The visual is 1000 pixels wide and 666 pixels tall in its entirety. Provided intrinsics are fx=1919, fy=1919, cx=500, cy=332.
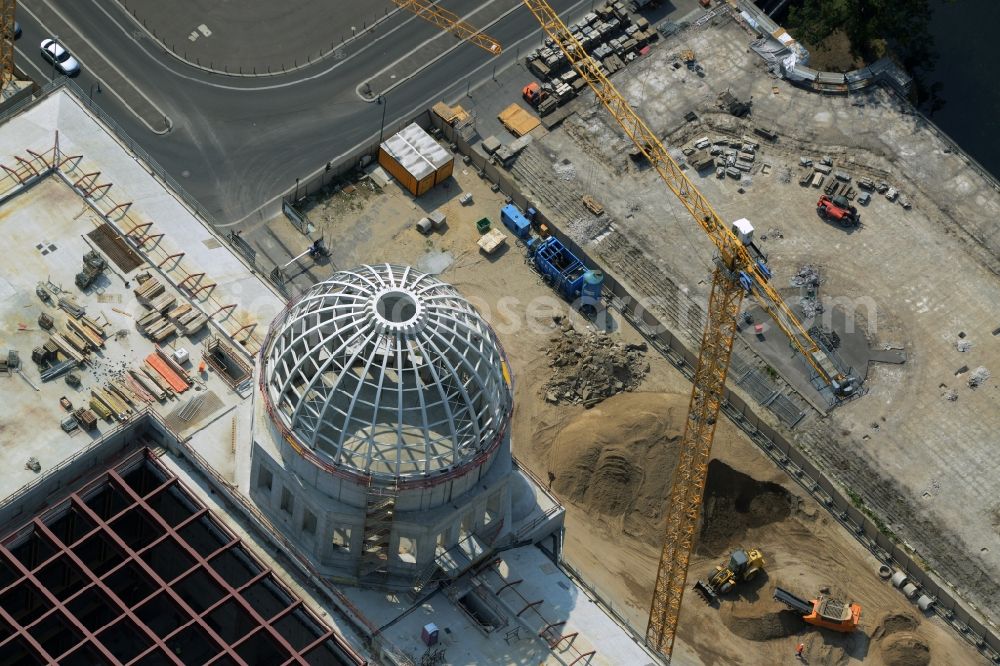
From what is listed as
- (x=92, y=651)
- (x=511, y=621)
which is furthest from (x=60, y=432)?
(x=511, y=621)

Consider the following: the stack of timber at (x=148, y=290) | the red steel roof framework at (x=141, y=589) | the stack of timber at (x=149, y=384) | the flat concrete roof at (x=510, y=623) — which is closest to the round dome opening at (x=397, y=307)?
the flat concrete roof at (x=510, y=623)

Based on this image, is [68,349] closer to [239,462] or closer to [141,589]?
[239,462]

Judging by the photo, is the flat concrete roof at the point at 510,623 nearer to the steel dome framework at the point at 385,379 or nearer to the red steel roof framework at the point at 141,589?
the red steel roof framework at the point at 141,589

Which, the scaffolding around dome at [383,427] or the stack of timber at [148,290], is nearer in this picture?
the scaffolding around dome at [383,427]

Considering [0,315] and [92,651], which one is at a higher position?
[0,315]

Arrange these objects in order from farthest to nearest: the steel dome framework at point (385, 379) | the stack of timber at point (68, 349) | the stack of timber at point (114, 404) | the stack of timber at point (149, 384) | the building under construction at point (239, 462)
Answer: the stack of timber at point (68, 349) < the stack of timber at point (149, 384) < the stack of timber at point (114, 404) < the building under construction at point (239, 462) < the steel dome framework at point (385, 379)

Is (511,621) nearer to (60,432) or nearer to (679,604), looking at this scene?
(679,604)

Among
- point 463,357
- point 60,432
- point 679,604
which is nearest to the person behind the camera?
point 463,357
